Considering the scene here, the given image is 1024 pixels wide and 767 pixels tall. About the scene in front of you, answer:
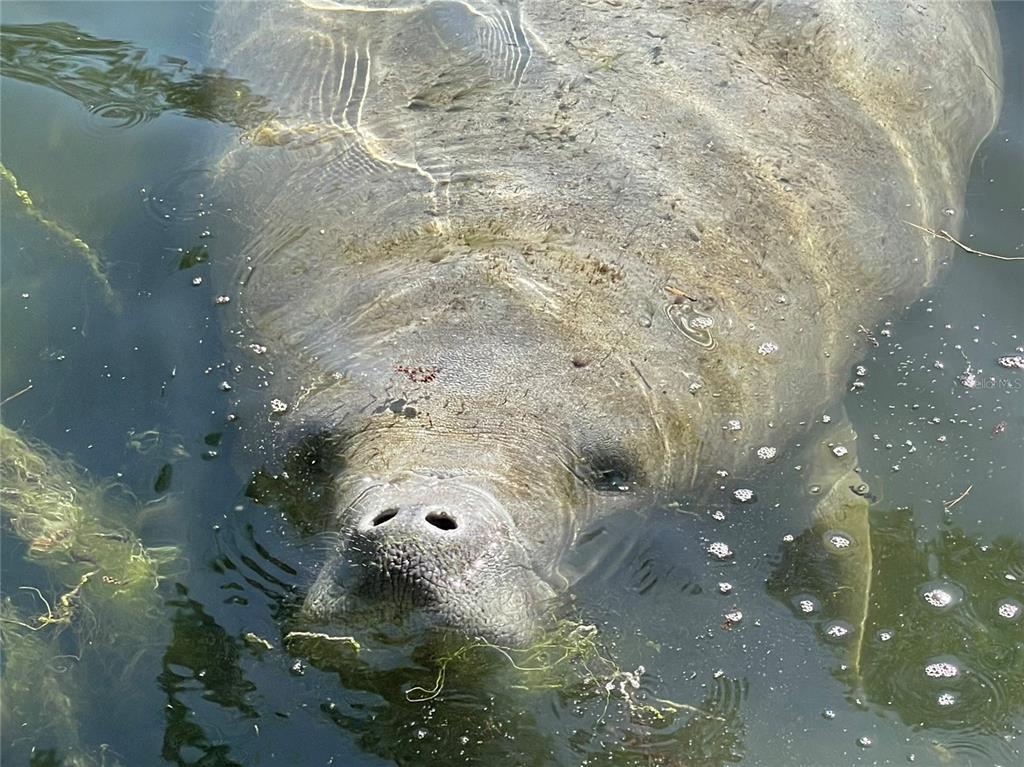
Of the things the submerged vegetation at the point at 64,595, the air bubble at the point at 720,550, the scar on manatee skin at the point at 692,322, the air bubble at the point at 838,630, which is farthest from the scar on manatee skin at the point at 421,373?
the air bubble at the point at 838,630

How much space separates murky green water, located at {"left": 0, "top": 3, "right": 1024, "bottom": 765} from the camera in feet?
15.5

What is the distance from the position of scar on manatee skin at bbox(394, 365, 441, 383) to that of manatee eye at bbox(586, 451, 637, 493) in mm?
717

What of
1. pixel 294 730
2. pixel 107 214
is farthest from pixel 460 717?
pixel 107 214

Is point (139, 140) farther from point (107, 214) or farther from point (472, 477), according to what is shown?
point (472, 477)

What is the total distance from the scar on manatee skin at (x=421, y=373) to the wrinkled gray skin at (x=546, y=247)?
0.01 meters

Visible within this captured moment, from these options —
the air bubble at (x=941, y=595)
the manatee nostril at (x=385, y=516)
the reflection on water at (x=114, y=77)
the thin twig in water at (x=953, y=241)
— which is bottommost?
the air bubble at (x=941, y=595)

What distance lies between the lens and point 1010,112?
7820 millimetres

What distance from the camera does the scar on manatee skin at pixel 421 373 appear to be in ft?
15.6

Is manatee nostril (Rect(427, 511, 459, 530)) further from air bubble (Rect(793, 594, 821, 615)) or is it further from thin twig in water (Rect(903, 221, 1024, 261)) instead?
thin twig in water (Rect(903, 221, 1024, 261))

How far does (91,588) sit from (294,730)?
→ 111 cm

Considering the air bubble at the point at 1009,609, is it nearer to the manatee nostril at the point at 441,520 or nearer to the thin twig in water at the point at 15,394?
the manatee nostril at the point at 441,520

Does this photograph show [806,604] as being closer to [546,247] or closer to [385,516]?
[546,247]

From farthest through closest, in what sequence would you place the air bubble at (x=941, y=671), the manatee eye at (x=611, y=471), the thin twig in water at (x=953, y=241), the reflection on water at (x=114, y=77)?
1. the reflection on water at (x=114, y=77)
2. the thin twig in water at (x=953, y=241)
3. the air bubble at (x=941, y=671)
4. the manatee eye at (x=611, y=471)

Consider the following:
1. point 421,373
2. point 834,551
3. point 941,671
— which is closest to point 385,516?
point 421,373
